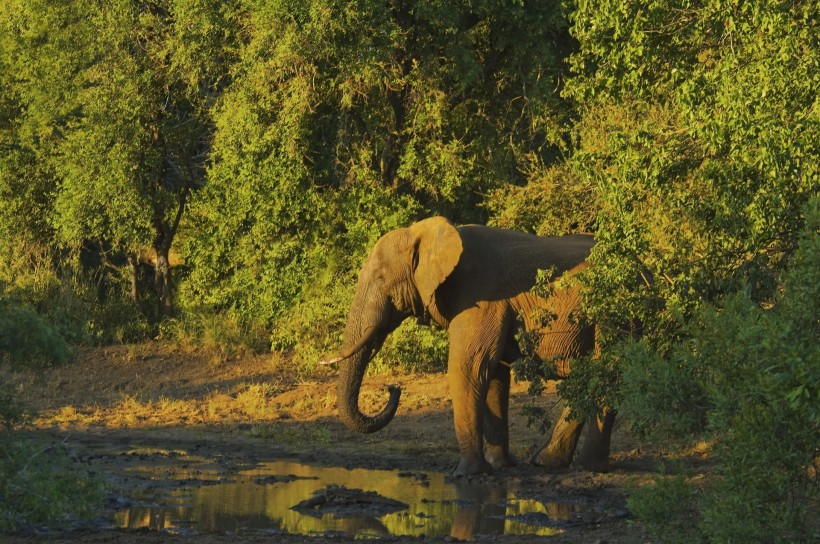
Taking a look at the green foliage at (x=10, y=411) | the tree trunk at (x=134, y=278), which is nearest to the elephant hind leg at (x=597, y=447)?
the green foliage at (x=10, y=411)

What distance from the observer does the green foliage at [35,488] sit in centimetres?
861

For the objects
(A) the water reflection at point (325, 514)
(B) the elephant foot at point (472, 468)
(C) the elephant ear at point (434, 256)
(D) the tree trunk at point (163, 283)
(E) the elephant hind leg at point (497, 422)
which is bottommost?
(A) the water reflection at point (325, 514)

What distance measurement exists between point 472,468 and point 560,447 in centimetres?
96

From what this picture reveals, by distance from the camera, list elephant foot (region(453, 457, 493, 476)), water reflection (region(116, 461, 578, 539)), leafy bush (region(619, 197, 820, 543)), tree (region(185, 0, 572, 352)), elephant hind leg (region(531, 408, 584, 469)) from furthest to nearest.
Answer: tree (region(185, 0, 572, 352)) < elephant hind leg (region(531, 408, 584, 469)) < elephant foot (region(453, 457, 493, 476)) < water reflection (region(116, 461, 578, 539)) < leafy bush (region(619, 197, 820, 543))

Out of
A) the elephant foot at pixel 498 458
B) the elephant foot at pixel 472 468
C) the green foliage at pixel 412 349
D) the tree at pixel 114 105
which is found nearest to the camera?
the elephant foot at pixel 472 468

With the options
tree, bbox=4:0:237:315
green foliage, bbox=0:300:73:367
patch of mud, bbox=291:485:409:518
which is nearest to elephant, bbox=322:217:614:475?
patch of mud, bbox=291:485:409:518

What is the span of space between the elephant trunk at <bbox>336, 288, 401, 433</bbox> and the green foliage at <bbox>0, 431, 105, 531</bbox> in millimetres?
5001

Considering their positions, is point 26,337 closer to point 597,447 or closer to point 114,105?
point 597,447

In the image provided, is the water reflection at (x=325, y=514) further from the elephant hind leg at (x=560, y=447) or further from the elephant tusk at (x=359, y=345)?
the elephant tusk at (x=359, y=345)

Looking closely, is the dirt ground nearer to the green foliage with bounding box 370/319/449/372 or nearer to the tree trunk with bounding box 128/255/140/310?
the green foliage with bounding box 370/319/449/372

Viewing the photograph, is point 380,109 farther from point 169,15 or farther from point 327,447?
point 327,447

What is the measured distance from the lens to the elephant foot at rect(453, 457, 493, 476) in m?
13.4

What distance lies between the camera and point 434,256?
44.1 feet

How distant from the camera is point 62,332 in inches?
376
